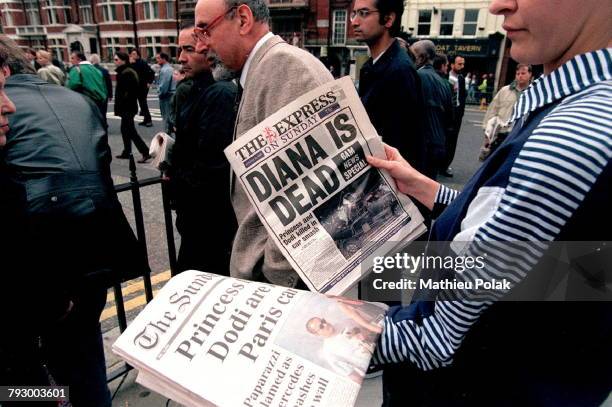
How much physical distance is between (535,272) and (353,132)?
591 millimetres

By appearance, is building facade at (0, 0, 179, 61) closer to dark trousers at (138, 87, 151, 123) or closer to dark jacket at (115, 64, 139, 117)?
dark trousers at (138, 87, 151, 123)

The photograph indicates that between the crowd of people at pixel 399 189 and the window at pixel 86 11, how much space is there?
43.8m

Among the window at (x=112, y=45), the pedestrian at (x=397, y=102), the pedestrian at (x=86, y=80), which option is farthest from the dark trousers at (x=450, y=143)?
the window at (x=112, y=45)

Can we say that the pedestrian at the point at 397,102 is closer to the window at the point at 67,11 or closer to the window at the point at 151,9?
the window at the point at 151,9

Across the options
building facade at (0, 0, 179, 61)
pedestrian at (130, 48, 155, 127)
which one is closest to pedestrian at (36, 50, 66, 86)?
pedestrian at (130, 48, 155, 127)

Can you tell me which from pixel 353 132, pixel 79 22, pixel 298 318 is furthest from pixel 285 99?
pixel 79 22

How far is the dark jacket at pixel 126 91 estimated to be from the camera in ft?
23.9

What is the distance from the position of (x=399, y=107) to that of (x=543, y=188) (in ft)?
5.93

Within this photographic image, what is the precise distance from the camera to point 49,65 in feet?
A: 24.4

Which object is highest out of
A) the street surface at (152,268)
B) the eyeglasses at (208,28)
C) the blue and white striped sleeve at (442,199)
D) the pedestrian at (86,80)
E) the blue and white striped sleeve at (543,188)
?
the eyeglasses at (208,28)

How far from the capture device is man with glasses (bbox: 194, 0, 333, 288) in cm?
121

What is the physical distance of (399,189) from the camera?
1.15m

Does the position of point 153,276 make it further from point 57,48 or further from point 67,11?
point 57,48

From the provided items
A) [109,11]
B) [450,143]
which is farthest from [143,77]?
[109,11]
